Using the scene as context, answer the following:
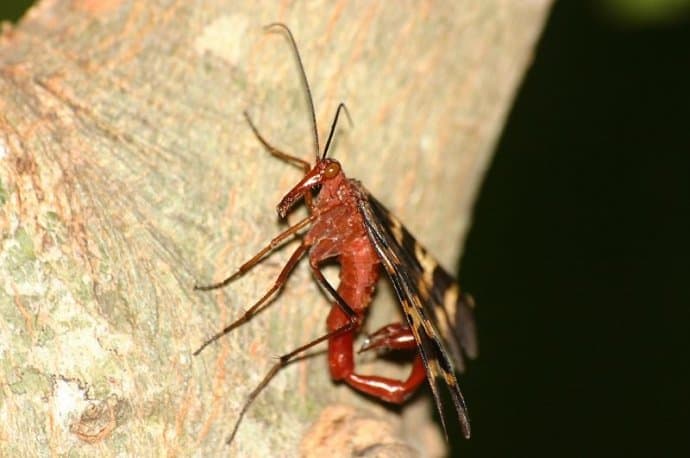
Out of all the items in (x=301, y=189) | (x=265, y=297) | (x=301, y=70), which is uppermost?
(x=301, y=70)

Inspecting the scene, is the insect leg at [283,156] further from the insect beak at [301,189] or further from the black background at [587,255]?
the black background at [587,255]

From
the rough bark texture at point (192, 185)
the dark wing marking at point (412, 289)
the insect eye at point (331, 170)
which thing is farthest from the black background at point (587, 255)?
the insect eye at point (331, 170)

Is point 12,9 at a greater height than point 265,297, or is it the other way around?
point 12,9

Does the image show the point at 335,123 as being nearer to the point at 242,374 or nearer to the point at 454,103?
the point at 454,103

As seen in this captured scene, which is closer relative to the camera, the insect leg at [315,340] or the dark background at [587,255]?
the insect leg at [315,340]

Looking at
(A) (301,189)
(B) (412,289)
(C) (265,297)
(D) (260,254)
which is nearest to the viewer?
(C) (265,297)

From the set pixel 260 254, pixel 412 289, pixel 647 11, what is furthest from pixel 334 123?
pixel 647 11

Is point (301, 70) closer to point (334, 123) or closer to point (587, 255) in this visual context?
point (334, 123)

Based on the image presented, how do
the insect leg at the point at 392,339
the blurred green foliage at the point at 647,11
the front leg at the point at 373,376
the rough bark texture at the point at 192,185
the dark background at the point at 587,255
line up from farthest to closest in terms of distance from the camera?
the dark background at the point at 587,255, the blurred green foliage at the point at 647,11, the insect leg at the point at 392,339, the front leg at the point at 373,376, the rough bark texture at the point at 192,185
